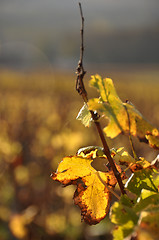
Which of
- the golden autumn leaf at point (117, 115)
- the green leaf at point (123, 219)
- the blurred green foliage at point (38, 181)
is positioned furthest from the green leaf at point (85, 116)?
the blurred green foliage at point (38, 181)

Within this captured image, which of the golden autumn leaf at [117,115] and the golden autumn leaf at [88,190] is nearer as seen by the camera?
the golden autumn leaf at [117,115]

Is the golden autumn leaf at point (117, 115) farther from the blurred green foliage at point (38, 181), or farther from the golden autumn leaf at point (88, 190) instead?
the blurred green foliage at point (38, 181)

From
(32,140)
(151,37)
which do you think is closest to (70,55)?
(151,37)

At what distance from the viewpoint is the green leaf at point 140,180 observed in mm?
588

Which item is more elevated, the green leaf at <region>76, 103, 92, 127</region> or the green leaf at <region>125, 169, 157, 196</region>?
the green leaf at <region>76, 103, 92, 127</region>

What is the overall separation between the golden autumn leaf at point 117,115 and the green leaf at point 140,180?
0.17 ft

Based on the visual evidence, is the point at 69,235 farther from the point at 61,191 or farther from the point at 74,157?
the point at 74,157

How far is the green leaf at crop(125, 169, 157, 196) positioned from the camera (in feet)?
1.93

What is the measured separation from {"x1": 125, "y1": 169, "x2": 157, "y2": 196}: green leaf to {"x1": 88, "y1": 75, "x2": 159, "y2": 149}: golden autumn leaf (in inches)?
2.0

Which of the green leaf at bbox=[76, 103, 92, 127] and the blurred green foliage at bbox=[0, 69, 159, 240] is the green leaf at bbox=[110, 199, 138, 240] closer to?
the green leaf at bbox=[76, 103, 92, 127]

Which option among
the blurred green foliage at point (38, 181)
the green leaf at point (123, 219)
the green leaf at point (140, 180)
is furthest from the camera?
the blurred green foliage at point (38, 181)

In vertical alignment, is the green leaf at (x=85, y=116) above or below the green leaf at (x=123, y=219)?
above

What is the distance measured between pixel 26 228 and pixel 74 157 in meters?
2.36

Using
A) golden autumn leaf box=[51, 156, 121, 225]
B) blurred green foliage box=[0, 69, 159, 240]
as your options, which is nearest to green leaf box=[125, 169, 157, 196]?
golden autumn leaf box=[51, 156, 121, 225]
